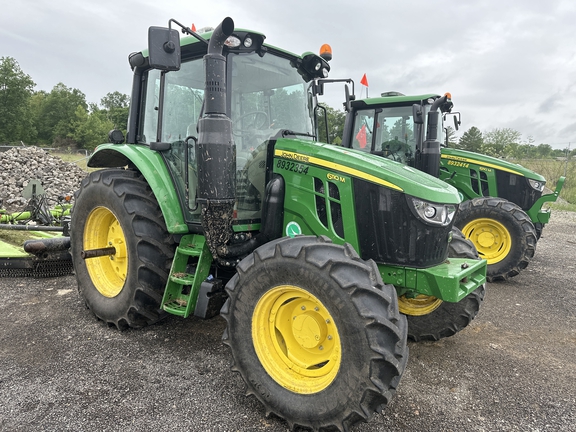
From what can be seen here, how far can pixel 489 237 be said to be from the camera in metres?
5.92

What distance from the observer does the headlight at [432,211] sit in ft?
8.79

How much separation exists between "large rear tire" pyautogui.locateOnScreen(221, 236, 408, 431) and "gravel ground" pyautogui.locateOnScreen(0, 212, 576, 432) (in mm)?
262

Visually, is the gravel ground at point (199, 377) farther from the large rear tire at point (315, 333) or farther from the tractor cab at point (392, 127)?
the tractor cab at point (392, 127)

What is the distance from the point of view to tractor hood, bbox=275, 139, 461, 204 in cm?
269

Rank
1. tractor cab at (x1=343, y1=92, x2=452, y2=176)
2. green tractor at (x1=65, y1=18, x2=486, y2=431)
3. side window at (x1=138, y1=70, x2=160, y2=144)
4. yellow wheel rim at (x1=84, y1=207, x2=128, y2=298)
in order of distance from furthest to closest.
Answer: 1. tractor cab at (x1=343, y1=92, x2=452, y2=176)
2. yellow wheel rim at (x1=84, y1=207, x2=128, y2=298)
3. side window at (x1=138, y1=70, x2=160, y2=144)
4. green tractor at (x1=65, y1=18, x2=486, y2=431)

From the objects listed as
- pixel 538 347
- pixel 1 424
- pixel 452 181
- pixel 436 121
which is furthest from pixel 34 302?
pixel 452 181

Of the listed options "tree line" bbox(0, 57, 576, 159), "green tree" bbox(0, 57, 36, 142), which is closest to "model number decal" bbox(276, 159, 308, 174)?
"tree line" bbox(0, 57, 576, 159)

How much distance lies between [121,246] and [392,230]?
8.27ft

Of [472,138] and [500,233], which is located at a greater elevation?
[472,138]

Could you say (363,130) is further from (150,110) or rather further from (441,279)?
(441,279)

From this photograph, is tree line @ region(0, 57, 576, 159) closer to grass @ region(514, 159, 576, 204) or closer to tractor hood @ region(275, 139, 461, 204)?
grass @ region(514, 159, 576, 204)

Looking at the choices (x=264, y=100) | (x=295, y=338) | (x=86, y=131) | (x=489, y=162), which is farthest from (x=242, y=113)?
(x=86, y=131)

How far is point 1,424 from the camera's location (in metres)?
2.35

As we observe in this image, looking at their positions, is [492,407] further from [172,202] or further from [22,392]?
[22,392]
